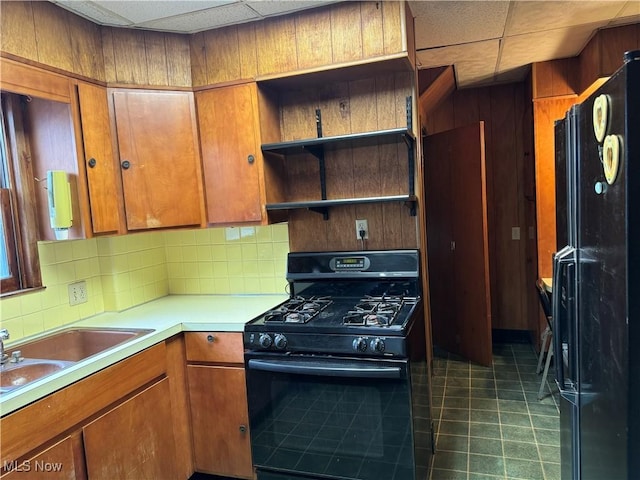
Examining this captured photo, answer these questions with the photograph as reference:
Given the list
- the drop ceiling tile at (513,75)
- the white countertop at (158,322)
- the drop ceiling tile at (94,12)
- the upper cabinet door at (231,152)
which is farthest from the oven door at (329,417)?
the drop ceiling tile at (513,75)

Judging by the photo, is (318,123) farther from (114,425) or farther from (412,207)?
(114,425)

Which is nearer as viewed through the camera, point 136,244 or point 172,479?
point 172,479

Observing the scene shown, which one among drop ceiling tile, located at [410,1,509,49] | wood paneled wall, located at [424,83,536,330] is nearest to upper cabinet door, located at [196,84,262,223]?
drop ceiling tile, located at [410,1,509,49]

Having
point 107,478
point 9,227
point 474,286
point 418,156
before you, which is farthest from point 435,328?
point 9,227

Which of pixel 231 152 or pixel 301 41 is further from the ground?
pixel 301 41

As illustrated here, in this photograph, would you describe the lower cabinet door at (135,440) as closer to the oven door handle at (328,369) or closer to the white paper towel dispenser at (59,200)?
the oven door handle at (328,369)

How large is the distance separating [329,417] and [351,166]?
1.27m

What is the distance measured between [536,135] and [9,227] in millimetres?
3334

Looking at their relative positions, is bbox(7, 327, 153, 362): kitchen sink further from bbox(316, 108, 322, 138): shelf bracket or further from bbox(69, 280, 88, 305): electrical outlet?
bbox(316, 108, 322, 138): shelf bracket

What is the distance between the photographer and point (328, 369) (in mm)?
1737

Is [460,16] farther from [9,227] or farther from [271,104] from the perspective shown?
[9,227]

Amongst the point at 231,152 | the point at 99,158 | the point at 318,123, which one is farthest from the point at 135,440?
the point at 318,123

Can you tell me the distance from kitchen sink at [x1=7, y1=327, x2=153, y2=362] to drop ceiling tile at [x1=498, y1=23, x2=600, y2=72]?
2747mm

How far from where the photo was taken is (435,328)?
3.83m
